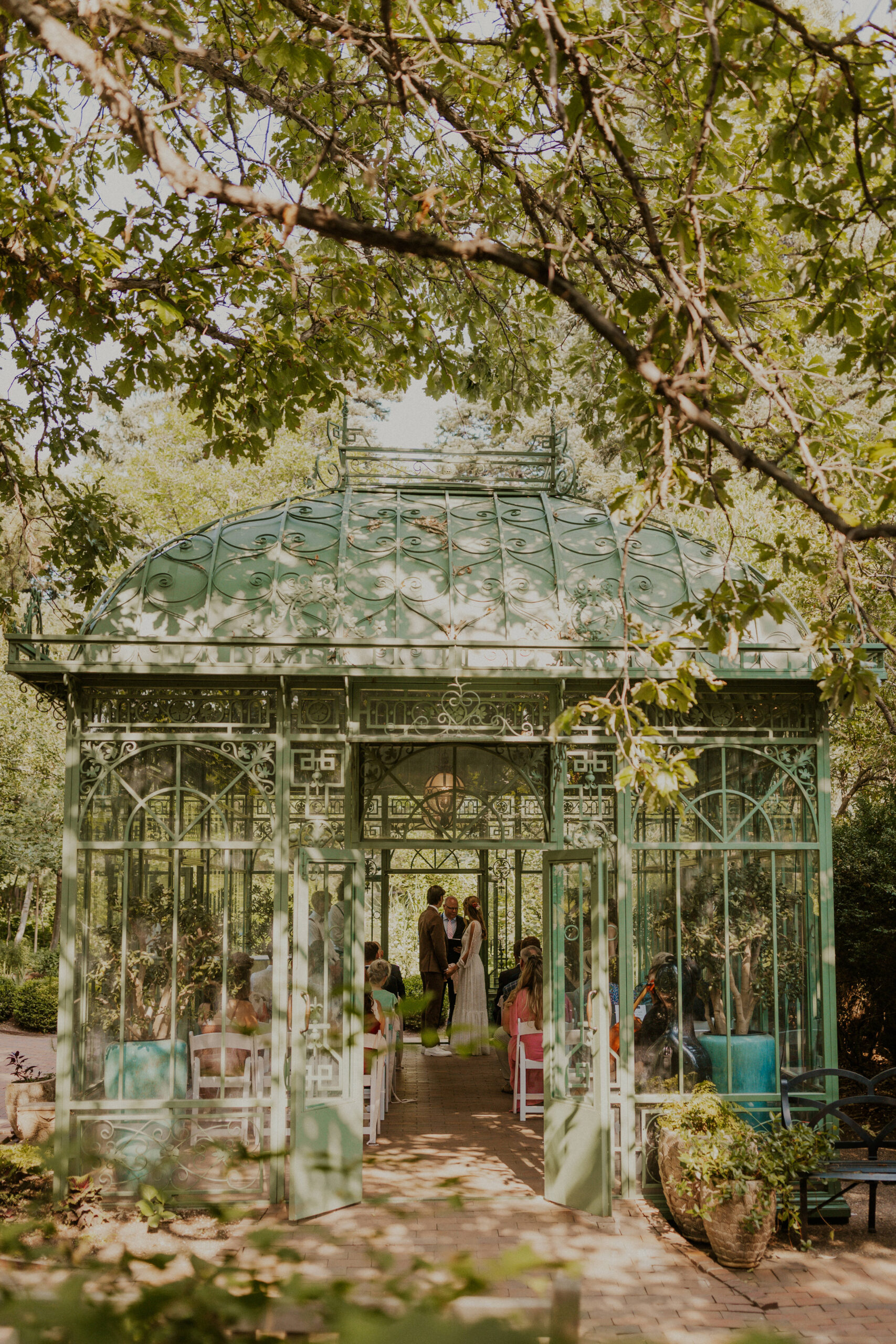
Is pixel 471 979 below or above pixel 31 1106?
above

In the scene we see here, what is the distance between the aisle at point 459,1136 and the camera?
7.77m

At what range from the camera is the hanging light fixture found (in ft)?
27.6

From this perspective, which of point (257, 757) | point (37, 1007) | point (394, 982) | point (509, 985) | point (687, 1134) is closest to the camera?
point (687, 1134)

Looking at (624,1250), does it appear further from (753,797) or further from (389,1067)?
(389,1067)

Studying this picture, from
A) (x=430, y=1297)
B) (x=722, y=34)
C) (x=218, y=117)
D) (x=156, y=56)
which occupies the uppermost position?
(x=218, y=117)

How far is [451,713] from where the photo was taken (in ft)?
25.7

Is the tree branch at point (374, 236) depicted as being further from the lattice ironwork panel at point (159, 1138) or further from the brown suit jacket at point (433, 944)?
the brown suit jacket at point (433, 944)

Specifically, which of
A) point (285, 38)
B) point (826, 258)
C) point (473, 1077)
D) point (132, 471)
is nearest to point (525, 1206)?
point (473, 1077)

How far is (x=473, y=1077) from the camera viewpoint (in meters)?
12.1

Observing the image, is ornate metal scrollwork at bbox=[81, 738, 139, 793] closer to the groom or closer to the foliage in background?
the groom

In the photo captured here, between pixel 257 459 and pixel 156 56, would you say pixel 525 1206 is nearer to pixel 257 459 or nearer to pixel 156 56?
pixel 257 459

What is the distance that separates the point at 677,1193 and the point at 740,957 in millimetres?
1695

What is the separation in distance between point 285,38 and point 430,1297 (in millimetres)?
5716

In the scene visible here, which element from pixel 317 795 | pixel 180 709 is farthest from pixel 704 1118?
pixel 180 709
